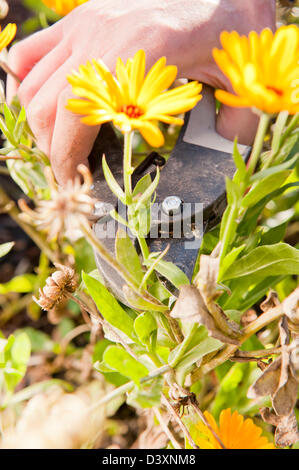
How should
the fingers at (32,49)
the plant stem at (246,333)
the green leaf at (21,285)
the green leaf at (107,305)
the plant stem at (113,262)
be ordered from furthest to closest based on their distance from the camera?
the green leaf at (21,285) → the fingers at (32,49) → the green leaf at (107,305) → the plant stem at (246,333) → the plant stem at (113,262)

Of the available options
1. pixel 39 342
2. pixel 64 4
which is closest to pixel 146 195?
pixel 64 4

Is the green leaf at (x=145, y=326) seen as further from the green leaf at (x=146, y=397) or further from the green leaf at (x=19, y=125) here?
the green leaf at (x=19, y=125)

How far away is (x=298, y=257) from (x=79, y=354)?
70 cm

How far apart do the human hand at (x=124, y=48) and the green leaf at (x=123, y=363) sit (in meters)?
0.23

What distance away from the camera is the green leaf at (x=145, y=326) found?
0.53 m

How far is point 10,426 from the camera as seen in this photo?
1.98ft

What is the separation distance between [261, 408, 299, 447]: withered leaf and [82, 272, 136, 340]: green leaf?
19cm

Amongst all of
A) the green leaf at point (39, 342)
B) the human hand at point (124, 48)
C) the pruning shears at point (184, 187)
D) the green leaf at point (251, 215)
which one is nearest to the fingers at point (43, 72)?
the human hand at point (124, 48)

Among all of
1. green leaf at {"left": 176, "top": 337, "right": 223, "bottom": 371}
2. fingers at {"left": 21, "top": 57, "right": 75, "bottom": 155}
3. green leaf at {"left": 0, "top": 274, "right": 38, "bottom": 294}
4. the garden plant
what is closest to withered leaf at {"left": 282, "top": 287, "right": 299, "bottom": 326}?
the garden plant

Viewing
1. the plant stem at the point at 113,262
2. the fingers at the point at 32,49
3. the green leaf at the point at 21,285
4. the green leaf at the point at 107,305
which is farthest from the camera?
the green leaf at the point at 21,285

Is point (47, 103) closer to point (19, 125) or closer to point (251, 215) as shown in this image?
point (19, 125)

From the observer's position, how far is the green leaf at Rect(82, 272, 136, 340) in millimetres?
557
